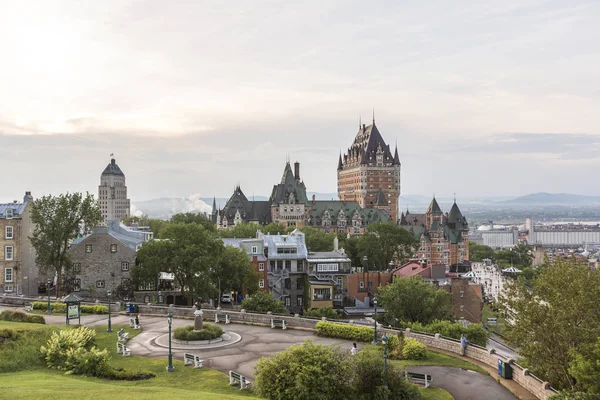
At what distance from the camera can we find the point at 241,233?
101 metres

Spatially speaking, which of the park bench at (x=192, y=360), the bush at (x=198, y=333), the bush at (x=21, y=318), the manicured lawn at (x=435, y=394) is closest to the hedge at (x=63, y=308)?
the bush at (x=21, y=318)

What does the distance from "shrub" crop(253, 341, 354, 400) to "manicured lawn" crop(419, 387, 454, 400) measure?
4.65 metres

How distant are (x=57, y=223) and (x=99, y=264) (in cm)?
718

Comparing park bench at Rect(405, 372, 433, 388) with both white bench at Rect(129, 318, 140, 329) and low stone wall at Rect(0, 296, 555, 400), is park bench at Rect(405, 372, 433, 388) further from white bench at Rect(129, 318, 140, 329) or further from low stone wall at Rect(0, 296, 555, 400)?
white bench at Rect(129, 318, 140, 329)

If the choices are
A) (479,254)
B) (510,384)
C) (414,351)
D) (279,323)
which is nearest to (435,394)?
(510,384)

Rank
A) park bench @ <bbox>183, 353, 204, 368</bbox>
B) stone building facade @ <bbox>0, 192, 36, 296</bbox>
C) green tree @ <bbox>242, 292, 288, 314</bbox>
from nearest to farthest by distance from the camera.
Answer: park bench @ <bbox>183, 353, 204, 368</bbox>
green tree @ <bbox>242, 292, 288, 314</bbox>
stone building facade @ <bbox>0, 192, 36, 296</bbox>

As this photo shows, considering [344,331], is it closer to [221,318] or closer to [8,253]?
[221,318]

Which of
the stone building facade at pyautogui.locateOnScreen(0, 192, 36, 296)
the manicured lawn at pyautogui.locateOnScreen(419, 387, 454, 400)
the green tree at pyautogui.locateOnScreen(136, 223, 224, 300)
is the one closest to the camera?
the manicured lawn at pyautogui.locateOnScreen(419, 387, 454, 400)

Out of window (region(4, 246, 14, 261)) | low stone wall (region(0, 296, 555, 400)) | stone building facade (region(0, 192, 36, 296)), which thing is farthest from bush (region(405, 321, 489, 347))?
window (region(4, 246, 14, 261))

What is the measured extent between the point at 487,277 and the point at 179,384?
13151cm

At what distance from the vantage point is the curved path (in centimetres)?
2914

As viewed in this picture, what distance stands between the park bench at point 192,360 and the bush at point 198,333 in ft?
13.4

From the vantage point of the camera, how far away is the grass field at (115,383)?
22.7 metres

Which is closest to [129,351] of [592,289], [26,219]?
[592,289]
